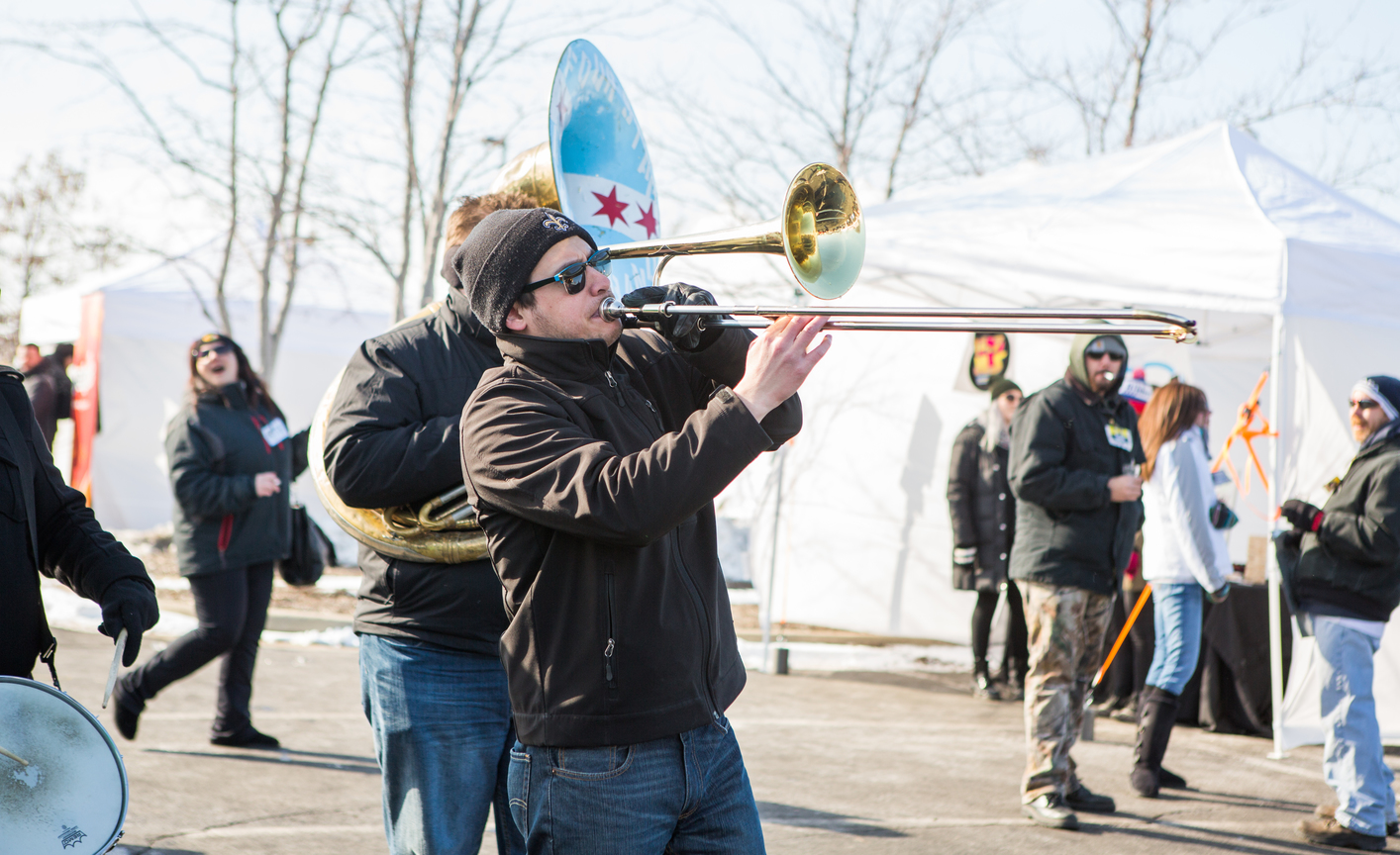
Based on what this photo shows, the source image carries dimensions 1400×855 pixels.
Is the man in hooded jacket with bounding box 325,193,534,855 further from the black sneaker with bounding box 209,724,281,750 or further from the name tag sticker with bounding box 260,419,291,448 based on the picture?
the name tag sticker with bounding box 260,419,291,448

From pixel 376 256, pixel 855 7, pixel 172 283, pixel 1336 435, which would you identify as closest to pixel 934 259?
pixel 1336 435

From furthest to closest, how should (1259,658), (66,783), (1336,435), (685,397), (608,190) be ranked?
(1259,658) → (1336,435) → (608,190) → (685,397) → (66,783)

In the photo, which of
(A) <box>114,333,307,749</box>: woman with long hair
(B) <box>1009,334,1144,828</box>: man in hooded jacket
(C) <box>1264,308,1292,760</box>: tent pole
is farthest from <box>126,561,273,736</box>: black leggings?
(C) <box>1264,308,1292,760</box>: tent pole

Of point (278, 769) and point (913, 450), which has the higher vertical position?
point (913, 450)

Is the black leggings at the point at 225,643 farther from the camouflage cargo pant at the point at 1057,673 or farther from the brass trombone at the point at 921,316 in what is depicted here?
the brass trombone at the point at 921,316

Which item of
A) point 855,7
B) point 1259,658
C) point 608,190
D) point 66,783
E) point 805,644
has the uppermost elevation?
point 855,7

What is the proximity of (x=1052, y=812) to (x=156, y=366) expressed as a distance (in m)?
12.8

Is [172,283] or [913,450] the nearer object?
[913,450]

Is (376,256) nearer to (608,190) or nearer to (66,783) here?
(608,190)

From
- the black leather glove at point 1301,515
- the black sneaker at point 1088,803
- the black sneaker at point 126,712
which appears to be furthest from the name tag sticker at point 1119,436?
the black sneaker at point 126,712

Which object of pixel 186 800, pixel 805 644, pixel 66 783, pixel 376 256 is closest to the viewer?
pixel 66 783

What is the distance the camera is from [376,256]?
37.5ft

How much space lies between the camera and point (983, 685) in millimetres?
7582

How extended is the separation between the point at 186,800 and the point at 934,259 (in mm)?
4798
